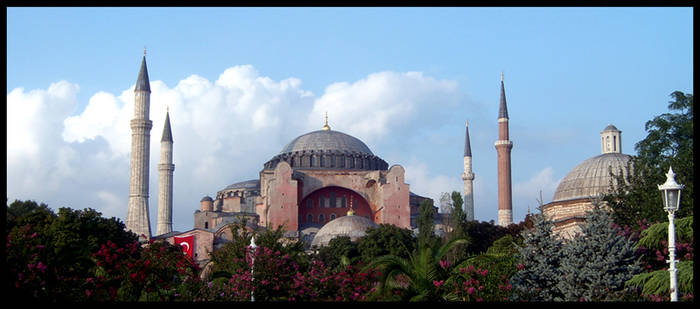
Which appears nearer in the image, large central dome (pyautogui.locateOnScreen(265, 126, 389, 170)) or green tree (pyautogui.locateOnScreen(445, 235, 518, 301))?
green tree (pyautogui.locateOnScreen(445, 235, 518, 301))

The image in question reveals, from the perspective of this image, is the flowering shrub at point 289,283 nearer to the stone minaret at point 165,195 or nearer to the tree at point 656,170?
the tree at point 656,170

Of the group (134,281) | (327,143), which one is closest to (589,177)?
(327,143)

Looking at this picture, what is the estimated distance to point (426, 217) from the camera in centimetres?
4147

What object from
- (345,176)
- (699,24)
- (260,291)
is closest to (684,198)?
A: (260,291)

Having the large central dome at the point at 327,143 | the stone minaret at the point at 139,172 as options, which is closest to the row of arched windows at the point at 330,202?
the large central dome at the point at 327,143

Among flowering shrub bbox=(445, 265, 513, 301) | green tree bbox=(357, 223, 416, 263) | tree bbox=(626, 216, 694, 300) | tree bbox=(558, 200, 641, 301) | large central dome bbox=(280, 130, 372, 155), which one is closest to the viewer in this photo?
tree bbox=(626, 216, 694, 300)

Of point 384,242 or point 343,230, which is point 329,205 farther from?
point 384,242

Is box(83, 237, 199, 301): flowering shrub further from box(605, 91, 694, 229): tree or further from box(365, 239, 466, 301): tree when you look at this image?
box(605, 91, 694, 229): tree

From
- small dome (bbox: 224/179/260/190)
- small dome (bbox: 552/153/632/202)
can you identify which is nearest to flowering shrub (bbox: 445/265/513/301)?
small dome (bbox: 552/153/632/202)

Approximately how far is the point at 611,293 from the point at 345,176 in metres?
38.4

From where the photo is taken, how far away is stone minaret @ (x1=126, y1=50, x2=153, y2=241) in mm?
45750

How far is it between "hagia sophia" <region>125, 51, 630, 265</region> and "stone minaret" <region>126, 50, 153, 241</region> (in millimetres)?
54

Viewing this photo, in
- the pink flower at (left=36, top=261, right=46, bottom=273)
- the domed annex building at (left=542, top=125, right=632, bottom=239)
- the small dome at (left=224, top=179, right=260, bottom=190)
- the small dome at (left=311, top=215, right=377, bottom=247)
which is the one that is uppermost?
the small dome at (left=224, top=179, right=260, bottom=190)
